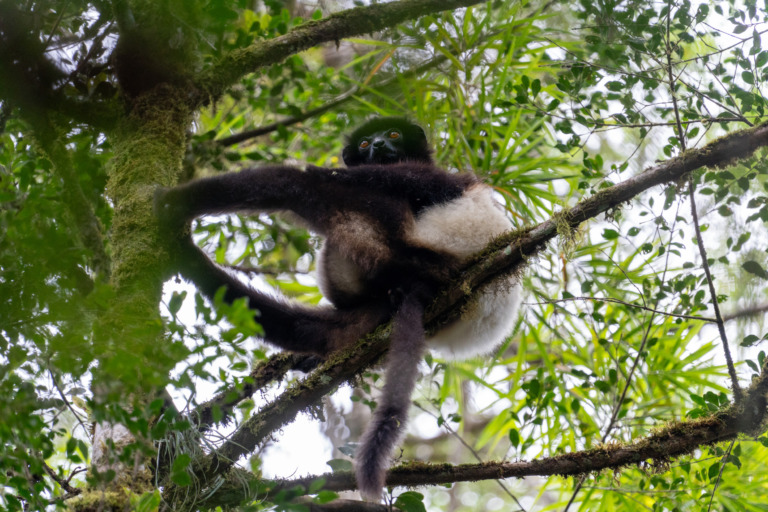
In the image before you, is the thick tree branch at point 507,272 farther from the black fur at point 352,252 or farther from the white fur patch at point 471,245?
the white fur patch at point 471,245

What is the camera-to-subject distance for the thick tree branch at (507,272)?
2.48 meters

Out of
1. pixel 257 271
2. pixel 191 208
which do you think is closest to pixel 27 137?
pixel 191 208

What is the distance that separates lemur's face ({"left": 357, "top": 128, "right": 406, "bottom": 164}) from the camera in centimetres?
412

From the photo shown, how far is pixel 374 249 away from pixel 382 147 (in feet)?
3.74

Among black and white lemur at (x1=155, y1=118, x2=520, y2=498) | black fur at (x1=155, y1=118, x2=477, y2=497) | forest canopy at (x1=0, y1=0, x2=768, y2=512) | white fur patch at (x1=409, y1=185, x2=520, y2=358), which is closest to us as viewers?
forest canopy at (x1=0, y1=0, x2=768, y2=512)

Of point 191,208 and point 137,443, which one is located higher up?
point 191,208

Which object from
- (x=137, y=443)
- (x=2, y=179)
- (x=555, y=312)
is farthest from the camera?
(x=555, y=312)

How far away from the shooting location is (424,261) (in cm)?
321

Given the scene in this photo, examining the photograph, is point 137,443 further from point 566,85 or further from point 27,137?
point 566,85

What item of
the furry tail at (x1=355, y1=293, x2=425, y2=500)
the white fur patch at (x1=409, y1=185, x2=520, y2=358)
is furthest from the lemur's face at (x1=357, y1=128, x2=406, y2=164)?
the furry tail at (x1=355, y1=293, x2=425, y2=500)

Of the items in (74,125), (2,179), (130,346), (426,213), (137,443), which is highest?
(74,125)

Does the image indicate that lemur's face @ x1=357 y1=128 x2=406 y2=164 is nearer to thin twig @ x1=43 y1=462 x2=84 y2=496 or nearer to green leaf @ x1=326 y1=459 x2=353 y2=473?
green leaf @ x1=326 y1=459 x2=353 y2=473

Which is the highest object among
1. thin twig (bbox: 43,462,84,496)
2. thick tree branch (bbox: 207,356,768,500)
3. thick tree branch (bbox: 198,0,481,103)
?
thick tree branch (bbox: 198,0,481,103)

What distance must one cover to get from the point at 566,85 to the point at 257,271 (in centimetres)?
218
